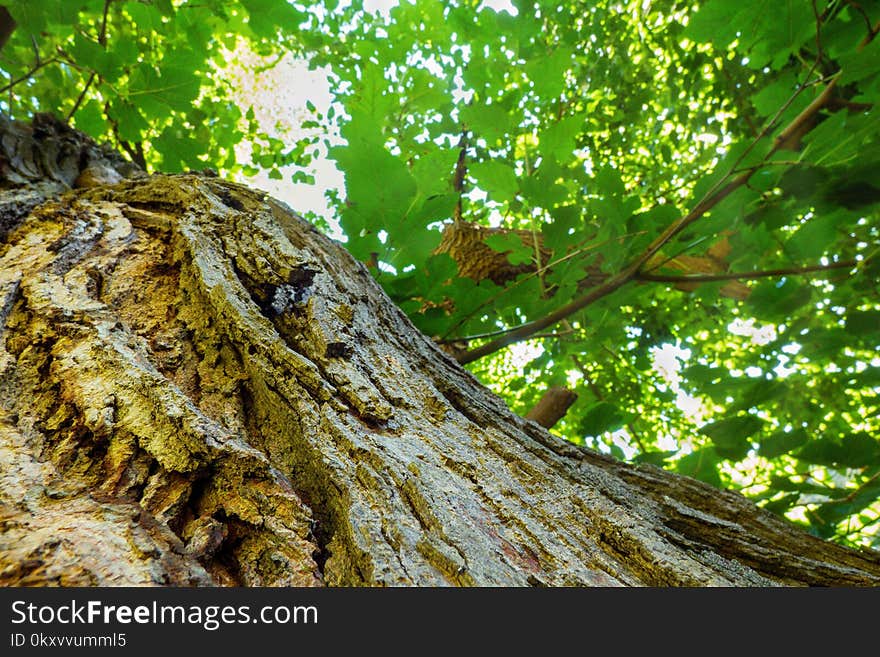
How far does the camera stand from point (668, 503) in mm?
807

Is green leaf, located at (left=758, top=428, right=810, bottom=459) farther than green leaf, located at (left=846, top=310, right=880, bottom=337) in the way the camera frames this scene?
No

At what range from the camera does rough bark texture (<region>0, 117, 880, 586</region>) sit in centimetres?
47

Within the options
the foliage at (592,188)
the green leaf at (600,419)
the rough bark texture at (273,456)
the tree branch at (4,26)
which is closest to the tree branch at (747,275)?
the foliage at (592,188)

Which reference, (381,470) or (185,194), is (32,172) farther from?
(381,470)

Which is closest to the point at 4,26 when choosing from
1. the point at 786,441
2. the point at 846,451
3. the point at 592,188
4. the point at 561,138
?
the point at 561,138

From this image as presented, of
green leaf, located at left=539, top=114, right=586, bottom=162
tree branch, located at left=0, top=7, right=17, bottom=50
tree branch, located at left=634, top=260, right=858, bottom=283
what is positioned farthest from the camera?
tree branch, located at left=0, top=7, right=17, bottom=50

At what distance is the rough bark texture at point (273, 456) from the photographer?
0.47 m

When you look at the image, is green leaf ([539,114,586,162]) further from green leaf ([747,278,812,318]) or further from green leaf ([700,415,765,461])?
green leaf ([747,278,812,318])

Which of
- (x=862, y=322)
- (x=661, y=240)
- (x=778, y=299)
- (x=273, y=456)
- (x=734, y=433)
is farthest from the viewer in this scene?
(x=778, y=299)

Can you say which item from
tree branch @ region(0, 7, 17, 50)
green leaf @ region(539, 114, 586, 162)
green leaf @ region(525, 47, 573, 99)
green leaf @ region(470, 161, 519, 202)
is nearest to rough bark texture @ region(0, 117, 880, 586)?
green leaf @ region(470, 161, 519, 202)

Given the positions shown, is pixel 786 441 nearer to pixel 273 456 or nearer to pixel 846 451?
pixel 846 451

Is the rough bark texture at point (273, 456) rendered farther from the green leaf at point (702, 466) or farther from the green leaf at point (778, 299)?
the green leaf at point (778, 299)

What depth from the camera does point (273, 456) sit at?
0.63 m

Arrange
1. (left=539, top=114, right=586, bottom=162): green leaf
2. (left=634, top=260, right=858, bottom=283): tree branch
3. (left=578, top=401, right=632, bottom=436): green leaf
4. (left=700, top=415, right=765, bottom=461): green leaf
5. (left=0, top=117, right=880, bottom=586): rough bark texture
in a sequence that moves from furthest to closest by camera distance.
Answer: (left=634, top=260, right=858, bottom=283): tree branch → (left=578, top=401, right=632, bottom=436): green leaf → (left=700, top=415, right=765, bottom=461): green leaf → (left=539, top=114, right=586, bottom=162): green leaf → (left=0, top=117, right=880, bottom=586): rough bark texture
